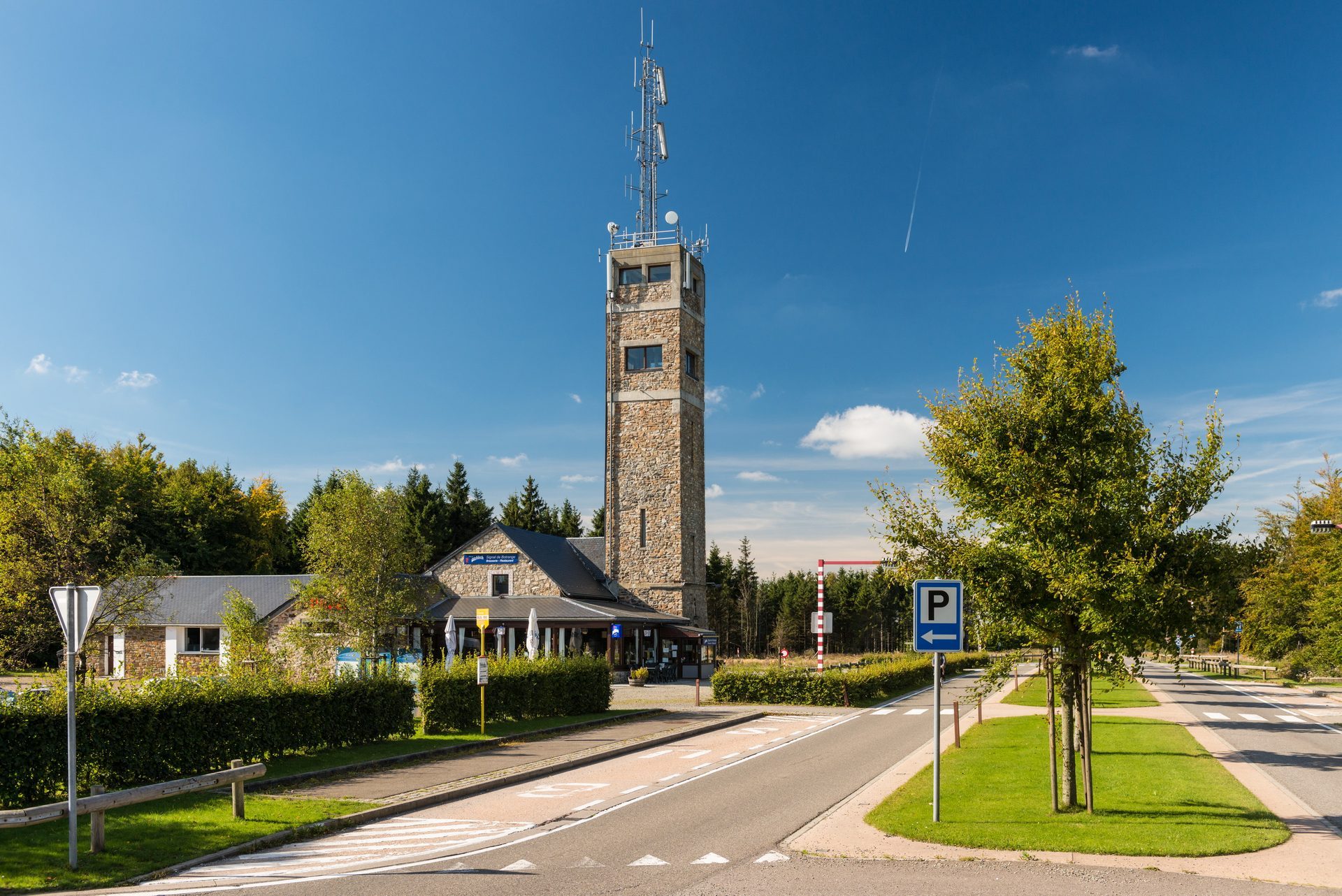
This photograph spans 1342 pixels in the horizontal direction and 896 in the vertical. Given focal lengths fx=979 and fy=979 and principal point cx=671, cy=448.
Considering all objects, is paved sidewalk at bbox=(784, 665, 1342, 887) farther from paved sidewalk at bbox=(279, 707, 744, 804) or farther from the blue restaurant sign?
the blue restaurant sign

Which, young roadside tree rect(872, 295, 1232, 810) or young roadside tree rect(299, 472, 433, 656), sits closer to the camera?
young roadside tree rect(872, 295, 1232, 810)

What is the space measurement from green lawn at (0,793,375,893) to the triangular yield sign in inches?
151

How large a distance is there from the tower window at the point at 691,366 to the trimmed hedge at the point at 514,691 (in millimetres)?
30095

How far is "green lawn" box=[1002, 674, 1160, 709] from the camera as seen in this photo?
31234 mm

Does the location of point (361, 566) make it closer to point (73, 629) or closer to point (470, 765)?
point (470, 765)

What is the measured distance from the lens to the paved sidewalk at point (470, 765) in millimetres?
14203

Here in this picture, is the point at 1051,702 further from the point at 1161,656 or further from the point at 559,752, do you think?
the point at 559,752

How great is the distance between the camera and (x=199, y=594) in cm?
4934

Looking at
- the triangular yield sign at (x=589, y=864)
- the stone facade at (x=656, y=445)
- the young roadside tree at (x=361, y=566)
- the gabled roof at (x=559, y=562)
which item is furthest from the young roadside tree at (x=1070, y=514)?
the stone facade at (x=656, y=445)

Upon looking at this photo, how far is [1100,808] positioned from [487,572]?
40.4 metres

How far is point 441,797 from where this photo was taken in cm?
1416

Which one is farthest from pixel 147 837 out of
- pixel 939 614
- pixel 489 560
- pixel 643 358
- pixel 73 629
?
pixel 643 358

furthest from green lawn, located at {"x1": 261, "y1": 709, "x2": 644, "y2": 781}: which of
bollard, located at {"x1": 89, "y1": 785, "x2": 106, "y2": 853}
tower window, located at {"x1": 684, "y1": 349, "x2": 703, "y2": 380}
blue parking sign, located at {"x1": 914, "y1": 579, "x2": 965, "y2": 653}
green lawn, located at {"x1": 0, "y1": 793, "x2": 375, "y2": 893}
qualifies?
tower window, located at {"x1": 684, "y1": 349, "x2": 703, "y2": 380}

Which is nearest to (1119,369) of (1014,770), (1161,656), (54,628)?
(1161,656)
